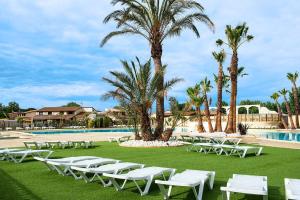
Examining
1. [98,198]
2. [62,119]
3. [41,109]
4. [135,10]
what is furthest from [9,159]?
[41,109]

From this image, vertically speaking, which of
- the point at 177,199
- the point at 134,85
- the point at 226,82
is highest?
the point at 226,82

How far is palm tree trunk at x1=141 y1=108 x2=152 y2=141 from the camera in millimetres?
16422

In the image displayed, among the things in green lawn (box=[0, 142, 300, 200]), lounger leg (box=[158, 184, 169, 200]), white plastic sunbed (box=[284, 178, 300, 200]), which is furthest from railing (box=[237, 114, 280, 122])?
lounger leg (box=[158, 184, 169, 200])

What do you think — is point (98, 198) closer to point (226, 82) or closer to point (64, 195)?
point (64, 195)

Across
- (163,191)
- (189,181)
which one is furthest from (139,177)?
(189,181)

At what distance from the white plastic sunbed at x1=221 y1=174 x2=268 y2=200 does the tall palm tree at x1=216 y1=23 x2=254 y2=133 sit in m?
19.7

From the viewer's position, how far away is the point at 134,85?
53.8 ft

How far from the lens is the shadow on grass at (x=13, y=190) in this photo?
5750 millimetres

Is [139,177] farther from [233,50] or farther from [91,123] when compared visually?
[91,123]

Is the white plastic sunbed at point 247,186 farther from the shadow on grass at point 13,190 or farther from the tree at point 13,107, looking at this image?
the tree at point 13,107

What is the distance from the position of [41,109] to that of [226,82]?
43918 mm

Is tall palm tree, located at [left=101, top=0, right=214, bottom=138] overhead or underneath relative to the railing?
overhead

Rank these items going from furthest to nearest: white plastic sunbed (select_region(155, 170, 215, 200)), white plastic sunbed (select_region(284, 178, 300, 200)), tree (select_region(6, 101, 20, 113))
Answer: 1. tree (select_region(6, 101, 20, 113))
2. white plastic sunbed (select_region(155, 170, 215, 200))
3. white plastic sunbed (select_region(284, 178, 300, 200))

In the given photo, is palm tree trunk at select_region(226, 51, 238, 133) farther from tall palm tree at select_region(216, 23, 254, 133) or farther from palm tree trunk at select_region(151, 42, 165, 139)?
palm tree trunk at select_region(151, 42, 165, 139)
